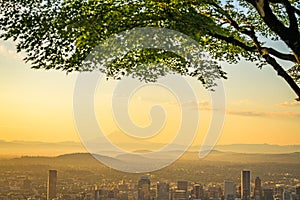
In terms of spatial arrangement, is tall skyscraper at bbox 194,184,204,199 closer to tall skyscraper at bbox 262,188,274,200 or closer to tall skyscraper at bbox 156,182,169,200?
tall skyscraper at bbox 156,182,169,200

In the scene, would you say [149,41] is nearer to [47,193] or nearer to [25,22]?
[25,22]

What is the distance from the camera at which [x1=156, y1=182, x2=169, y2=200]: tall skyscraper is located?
1950 cm

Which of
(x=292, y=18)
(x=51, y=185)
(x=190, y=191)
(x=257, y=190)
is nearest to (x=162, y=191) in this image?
(x=190, y=191)

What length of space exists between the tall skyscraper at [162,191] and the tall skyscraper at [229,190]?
1893 millimetres

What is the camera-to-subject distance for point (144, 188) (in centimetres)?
1975

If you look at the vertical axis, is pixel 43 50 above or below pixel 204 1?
below

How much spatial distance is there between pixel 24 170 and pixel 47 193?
1.55 metres

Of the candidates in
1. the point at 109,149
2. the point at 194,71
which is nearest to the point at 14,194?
the point at 109,149

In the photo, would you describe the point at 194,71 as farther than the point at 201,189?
No

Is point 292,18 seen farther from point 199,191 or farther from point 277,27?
point 199,191

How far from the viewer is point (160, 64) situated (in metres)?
13.3

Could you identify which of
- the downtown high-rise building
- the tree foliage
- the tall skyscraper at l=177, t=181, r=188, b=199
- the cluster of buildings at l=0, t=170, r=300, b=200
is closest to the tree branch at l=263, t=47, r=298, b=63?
the tree foliage

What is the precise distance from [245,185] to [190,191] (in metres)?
1.94

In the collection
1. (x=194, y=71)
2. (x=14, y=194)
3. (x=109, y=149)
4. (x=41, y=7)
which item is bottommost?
(x=14, y=194)
